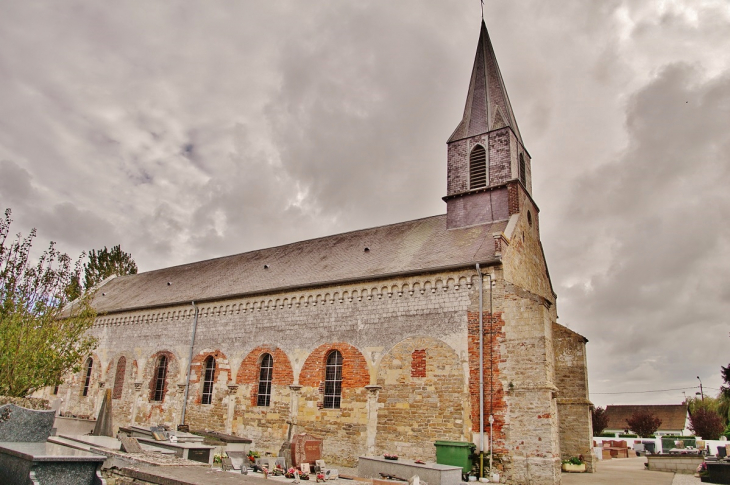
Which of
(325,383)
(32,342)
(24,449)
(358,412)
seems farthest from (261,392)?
(24,449)

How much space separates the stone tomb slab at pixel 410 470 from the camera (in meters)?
12.2

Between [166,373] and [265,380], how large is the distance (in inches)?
272

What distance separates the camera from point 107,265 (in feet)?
142

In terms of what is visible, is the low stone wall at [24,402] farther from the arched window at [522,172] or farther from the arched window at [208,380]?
the arched window at [522,172]

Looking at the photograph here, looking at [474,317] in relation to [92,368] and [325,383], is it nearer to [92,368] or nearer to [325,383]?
[325,383]

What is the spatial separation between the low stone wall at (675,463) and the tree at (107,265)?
39764 mm

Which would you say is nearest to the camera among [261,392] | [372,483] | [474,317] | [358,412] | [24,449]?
[24,449]

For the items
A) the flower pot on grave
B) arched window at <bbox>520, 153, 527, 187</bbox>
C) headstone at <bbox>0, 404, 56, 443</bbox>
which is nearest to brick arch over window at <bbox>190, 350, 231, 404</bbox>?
headstone at <bbox>0, 404, 56, 443</bbox>

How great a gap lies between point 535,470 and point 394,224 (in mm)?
12531

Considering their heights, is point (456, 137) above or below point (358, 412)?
above

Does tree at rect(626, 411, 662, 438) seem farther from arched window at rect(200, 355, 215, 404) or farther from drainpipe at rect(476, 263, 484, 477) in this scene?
arched window at rect(200, 355, 215, 404)

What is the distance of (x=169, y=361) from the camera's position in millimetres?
24969

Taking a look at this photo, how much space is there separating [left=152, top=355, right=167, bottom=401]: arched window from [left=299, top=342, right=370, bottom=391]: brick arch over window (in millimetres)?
9168

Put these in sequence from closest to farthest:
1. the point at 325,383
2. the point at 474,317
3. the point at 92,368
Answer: the point at 474,317 < the point at 325,383 < the point at 92,368
